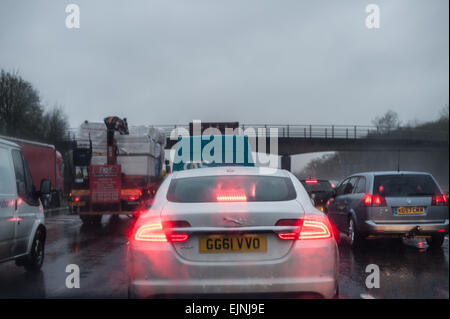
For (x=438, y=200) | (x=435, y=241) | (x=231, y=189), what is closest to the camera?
(x=231, y=189)

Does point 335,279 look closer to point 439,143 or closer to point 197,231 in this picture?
point 197,231

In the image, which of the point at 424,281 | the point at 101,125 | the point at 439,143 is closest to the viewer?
the point at 424,281

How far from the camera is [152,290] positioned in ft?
13.0

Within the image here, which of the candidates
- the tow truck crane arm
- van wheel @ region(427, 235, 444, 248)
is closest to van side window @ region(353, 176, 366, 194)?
van wheel @ region(427, 235, 444, 248)

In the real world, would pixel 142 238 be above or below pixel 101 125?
below

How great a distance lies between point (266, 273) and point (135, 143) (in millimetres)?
13195

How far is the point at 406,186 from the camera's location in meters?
9.60

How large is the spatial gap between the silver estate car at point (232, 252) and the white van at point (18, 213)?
3323 millimetres

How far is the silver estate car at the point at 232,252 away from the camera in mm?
3943

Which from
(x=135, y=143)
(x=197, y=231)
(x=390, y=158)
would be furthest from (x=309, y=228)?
(x=390, y=158)

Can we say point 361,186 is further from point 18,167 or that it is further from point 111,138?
point 111,138

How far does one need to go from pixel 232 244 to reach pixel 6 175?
4.28 meters

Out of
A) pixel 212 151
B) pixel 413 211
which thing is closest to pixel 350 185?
pixel 413 211

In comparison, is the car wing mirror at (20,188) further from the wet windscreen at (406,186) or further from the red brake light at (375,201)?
the wet windscreen at (406,186)
